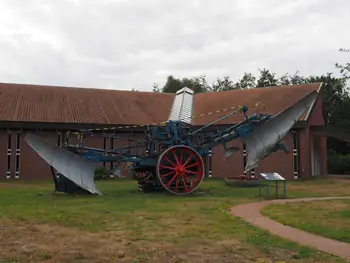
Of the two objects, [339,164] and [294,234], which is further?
[339,164]

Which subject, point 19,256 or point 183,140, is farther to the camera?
point 183,140

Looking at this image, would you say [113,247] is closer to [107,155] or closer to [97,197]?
[97,197]

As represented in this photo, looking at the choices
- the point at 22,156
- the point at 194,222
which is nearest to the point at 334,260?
the point at 194,222

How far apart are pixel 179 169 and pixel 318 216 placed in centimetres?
808

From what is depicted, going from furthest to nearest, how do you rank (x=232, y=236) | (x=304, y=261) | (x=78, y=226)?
(x=78, y=226)
(x=232, y=236)
(x=304, y=261)

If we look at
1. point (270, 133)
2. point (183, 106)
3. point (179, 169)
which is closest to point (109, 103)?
point (183, 106)

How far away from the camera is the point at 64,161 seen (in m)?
→ 18.0

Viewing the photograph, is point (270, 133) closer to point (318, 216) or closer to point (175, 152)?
point (175, 152)

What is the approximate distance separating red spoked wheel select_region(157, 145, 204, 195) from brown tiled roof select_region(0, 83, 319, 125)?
1321 cm

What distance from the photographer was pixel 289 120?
62.2 feet

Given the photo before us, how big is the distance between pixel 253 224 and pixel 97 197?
8.71 m

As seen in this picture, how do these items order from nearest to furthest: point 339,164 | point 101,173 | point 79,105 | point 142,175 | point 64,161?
point 64,161
point 142,175
point 101,173
point 79,105
point 339,164

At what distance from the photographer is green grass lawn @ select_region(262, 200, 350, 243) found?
9.62 meters

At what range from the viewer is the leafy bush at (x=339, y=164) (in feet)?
135
